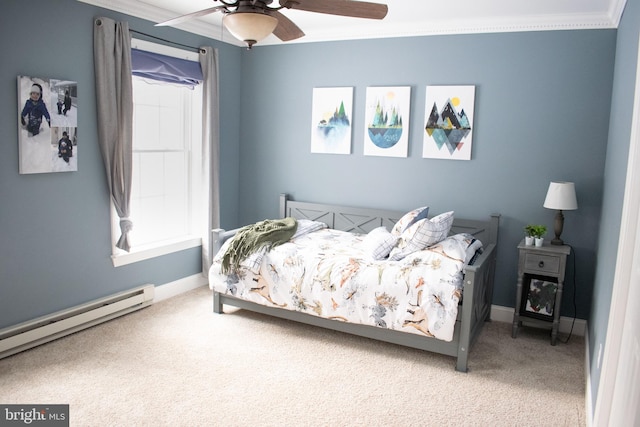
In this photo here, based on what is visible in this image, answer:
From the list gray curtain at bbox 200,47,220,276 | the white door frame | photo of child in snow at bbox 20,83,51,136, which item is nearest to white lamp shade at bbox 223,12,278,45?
the white door frame

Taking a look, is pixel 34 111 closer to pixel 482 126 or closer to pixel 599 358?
pixel 482 126

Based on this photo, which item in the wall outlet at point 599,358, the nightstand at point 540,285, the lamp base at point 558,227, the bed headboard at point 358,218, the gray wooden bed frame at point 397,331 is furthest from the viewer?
the bed headboard at point 358,218

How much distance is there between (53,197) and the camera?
11.6 ft

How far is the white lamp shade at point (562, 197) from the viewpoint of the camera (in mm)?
3713

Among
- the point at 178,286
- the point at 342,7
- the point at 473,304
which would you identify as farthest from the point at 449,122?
the point at 178,286

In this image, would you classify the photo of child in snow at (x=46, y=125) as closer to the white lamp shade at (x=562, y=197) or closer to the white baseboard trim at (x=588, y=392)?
the white lamp shade at (x=562, y=197)

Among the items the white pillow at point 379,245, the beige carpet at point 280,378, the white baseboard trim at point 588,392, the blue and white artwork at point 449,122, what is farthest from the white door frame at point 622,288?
the blue and white artwork at point 449,122

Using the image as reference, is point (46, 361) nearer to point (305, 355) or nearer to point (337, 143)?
point (305, 355)

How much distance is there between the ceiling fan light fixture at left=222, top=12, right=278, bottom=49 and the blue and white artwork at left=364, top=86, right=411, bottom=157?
95.7 inches

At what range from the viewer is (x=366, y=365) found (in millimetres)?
3432

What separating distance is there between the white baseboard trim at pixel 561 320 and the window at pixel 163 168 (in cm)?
273

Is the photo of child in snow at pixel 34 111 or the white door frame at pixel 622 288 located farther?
the photo of child in snow at pixel 34 111

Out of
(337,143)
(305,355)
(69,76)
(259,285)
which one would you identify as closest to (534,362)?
(305,355)

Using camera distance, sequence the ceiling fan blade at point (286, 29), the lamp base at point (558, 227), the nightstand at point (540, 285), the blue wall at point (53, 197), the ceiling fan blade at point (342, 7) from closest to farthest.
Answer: the ceiling fan blade at point (342, 7) < the ceiling fan blade at point (286, 29) < the blue wall at point (53, 197) < the nightstand at point (540, 285) < the lamp base at point (558, 227)
